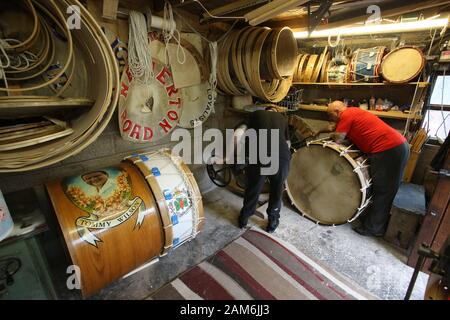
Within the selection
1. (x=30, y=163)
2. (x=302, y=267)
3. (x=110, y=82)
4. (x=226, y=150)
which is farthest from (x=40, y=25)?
(x=302, y=267)

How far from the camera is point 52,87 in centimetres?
161

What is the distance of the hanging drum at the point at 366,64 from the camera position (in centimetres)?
271

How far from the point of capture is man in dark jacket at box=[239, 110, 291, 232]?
6.93 feet

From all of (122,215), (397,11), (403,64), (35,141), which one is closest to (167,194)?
(122,215)

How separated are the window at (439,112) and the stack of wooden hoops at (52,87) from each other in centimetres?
365

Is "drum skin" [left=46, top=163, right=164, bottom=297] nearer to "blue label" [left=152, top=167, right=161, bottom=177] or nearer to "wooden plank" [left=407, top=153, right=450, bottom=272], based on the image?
"blue label" [left=152, top=167, right=161, bottom=177]

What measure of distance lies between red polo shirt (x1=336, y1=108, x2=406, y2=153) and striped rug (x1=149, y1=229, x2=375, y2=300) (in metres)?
1.39

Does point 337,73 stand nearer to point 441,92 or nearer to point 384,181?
point 441,92

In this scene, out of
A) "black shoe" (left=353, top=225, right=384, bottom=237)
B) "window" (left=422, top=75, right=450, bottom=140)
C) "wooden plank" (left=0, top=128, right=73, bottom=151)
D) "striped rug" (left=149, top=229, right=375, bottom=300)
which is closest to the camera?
"wooden plank" (left=0, top=128, right=73, bottom=151)

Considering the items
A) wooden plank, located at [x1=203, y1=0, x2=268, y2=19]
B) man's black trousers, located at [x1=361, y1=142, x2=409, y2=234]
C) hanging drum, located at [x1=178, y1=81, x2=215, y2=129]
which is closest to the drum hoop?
hanging drum, located at [x1=178, y1=81, x2=215, y2=129]

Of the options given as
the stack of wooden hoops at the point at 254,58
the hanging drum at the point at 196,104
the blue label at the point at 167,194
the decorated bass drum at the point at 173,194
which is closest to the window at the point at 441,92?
the stack of wooden hoops at the point at 254,58

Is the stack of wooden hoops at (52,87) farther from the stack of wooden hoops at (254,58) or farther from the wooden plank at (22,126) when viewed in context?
the stack of wooden hoops at (254,58)
